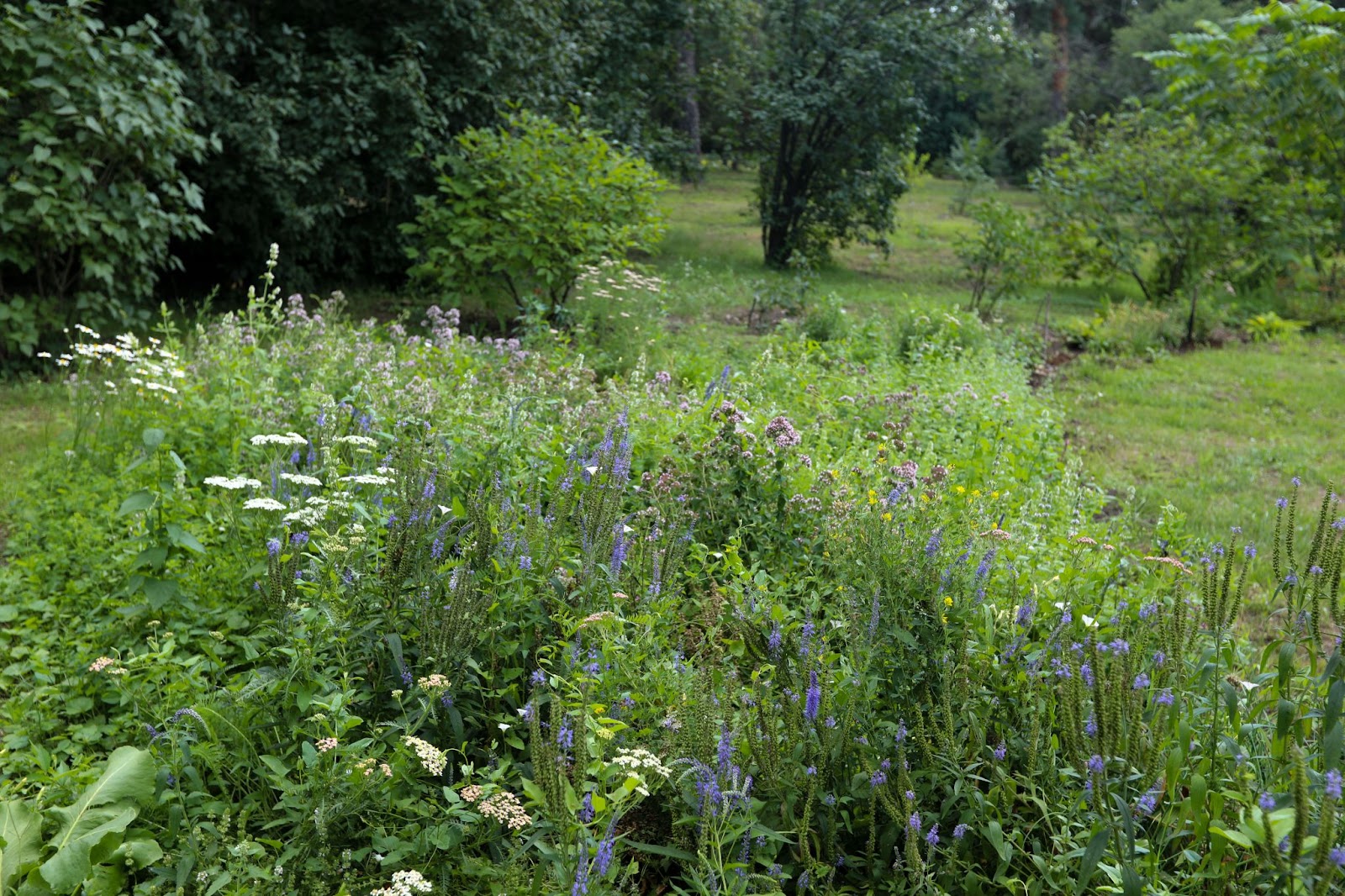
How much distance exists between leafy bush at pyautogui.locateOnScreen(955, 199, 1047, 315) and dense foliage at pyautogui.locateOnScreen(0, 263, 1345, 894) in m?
7.52

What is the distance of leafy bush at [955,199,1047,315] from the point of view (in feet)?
37.1

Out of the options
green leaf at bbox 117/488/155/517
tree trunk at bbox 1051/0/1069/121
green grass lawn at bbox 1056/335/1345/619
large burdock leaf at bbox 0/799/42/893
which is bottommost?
large burdock leaf at bbox 0/799/42/893

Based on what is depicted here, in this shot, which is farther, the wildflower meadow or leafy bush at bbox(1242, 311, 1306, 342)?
leafy bush at bbox(1242, 311, 1306, 342)

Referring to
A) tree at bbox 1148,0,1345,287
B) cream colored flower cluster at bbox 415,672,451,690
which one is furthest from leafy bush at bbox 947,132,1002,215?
cream colored flower cluster at bbox 415,672,451,690

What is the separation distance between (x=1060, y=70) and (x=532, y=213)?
2451cm

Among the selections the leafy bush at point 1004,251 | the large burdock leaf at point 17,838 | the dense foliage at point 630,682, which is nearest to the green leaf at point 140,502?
the dense foliage at point 630,682

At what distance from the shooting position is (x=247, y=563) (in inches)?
133

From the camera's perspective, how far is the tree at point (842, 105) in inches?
546

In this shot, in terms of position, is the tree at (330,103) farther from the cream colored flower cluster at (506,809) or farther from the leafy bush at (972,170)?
the leafy bush at (972,170)

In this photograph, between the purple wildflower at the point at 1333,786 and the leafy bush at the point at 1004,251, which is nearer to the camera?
the purple wildflower at the point at 1333,786

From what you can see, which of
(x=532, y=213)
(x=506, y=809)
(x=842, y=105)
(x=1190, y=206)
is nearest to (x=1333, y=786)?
(x=506, y=809)

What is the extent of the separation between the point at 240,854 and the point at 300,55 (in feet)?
27.5

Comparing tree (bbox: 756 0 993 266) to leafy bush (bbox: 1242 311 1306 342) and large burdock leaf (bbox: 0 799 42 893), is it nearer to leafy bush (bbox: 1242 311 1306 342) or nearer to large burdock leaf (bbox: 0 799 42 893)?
leafy bush (bbox: 1242 311 1306 342)

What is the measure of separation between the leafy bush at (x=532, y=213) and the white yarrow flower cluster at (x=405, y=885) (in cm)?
660
